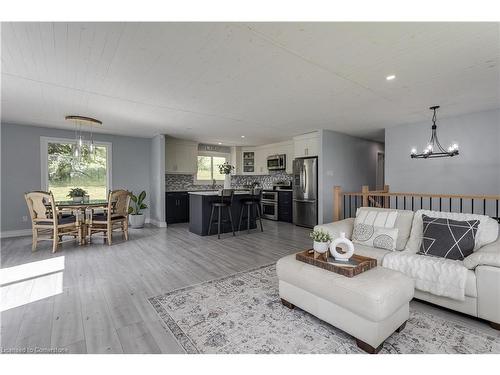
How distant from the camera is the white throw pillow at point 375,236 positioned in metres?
2.65

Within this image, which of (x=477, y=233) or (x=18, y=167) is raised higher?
(x=18, y=167)

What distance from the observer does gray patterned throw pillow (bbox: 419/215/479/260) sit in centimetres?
223

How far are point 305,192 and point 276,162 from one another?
187cm

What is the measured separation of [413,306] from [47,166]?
7.45 meters

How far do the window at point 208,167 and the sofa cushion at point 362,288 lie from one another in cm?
622

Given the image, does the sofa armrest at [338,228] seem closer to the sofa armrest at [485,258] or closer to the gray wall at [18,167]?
the sofa armrest at [485,258]

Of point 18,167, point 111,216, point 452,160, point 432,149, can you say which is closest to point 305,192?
point 432,149

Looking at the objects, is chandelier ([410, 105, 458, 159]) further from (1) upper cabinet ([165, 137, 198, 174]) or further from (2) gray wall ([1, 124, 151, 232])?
(2) gray wall ([1, 124, 151, 232])

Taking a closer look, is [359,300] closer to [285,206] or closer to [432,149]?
[432,149]

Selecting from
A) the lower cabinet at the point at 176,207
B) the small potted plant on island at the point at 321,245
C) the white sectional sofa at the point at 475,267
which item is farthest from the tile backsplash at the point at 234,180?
the small potted plant on island at the point at 321,245

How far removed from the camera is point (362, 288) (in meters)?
1.62

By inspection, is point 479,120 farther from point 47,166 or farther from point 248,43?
point 47,166

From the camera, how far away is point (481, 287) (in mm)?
1891
